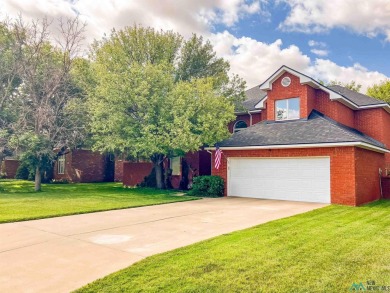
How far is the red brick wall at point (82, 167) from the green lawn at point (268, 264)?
77.9 feet

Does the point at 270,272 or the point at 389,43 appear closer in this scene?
the point at 270,272

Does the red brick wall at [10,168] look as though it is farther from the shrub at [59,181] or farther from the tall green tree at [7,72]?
the tall green tree at [7,72]

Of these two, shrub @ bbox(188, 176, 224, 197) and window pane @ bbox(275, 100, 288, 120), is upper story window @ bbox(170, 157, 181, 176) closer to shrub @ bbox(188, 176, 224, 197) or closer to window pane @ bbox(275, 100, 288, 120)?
shrub @ bbox(188, 176, 224, 197)

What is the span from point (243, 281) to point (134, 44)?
17.9m

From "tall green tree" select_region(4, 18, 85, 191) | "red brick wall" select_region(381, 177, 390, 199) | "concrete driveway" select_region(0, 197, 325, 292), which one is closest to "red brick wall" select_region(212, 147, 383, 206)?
"red brick wall" select_region(381, 177, 390, 199)

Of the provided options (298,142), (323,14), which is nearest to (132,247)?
(298,142)

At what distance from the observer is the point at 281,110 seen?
1792 centimetres

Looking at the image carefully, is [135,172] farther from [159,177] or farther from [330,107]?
[330,107]

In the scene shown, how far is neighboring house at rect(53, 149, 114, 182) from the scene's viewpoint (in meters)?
28.3

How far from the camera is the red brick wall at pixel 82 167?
1112 inches

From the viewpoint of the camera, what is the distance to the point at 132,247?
6.31m

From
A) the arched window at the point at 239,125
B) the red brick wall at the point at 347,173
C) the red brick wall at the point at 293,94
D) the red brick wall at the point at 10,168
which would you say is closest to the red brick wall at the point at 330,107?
the red brick wall at the point at 293,94

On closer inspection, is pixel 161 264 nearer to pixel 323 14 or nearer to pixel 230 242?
pixel 230 242

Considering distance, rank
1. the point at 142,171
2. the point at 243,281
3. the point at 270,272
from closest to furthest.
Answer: the point at 243,281 → the point at 270,272 → the point at 142,171
